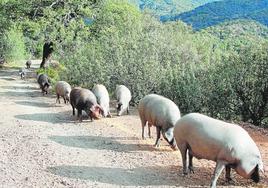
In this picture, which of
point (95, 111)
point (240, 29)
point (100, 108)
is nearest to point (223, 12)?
point (240, 29)

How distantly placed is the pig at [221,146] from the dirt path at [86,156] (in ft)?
2.29

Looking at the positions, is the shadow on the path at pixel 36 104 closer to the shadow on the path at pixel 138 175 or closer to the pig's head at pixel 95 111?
the pig's head at pixel 95 111

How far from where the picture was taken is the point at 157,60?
24141mm

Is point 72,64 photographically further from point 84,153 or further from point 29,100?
point 84,153

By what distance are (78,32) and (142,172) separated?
24.0m

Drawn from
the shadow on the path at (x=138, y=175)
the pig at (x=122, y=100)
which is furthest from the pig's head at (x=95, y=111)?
the shadow on the path at (x=138, y=175)

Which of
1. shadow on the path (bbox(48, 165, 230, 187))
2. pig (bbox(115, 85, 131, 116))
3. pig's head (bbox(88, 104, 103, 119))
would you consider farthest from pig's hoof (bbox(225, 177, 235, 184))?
pig (bbox(115, 85, 131, 116))

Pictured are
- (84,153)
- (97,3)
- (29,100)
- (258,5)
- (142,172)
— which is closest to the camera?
(142,172)

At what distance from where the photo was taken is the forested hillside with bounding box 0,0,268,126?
19927 millimetres

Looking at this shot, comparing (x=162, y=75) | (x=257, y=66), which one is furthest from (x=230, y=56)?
(x=162, y=75)

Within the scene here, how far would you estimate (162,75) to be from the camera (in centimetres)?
2280

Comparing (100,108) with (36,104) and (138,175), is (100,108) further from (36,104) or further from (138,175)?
(138,175)

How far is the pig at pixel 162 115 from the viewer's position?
13703mm

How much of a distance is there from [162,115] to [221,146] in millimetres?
3565
